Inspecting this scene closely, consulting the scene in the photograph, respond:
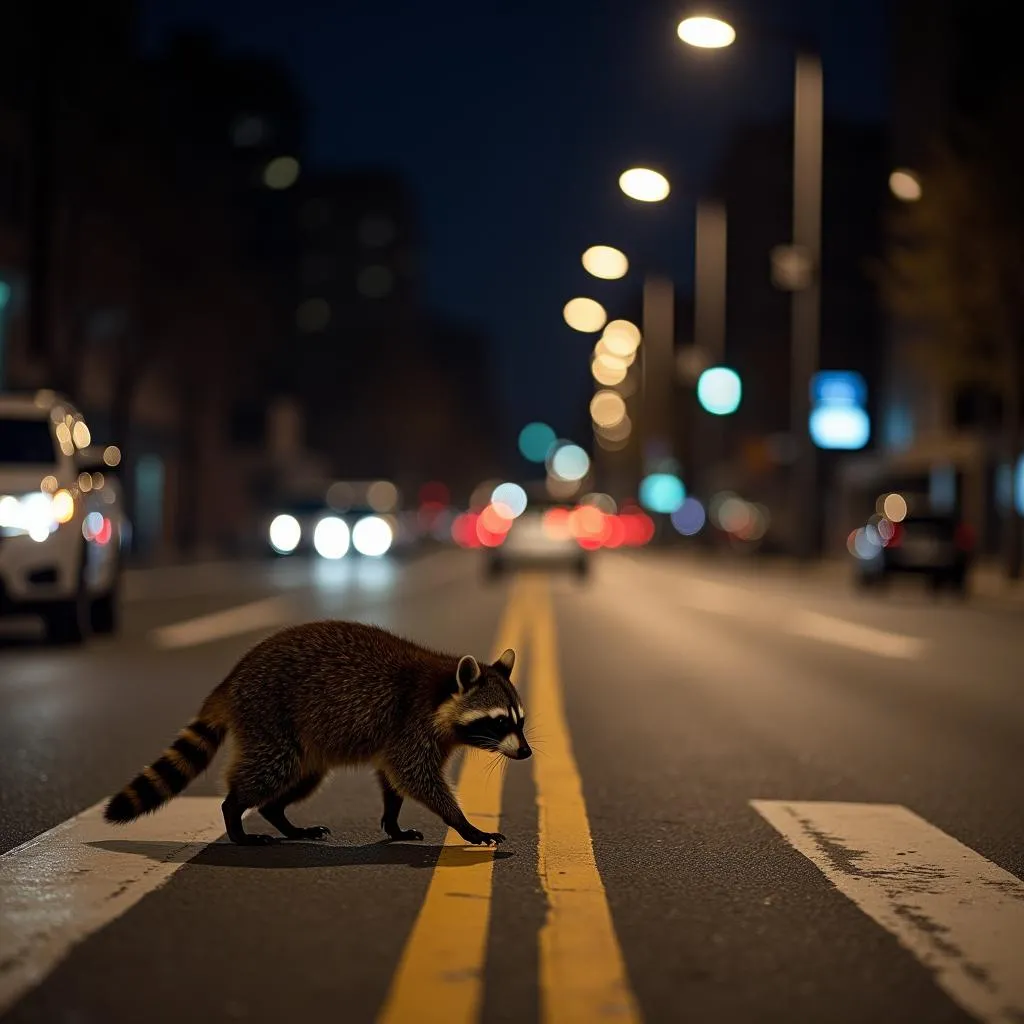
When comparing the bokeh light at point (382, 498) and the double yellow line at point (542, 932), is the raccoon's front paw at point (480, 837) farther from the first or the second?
the bokeh light at point (382, 498)

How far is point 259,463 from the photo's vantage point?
90000mm

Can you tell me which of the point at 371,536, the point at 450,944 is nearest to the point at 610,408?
the point at 371,536

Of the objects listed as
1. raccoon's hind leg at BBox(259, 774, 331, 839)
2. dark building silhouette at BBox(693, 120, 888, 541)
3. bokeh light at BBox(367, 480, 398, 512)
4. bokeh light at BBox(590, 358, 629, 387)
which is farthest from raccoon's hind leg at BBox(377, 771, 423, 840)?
dark building silhouette at BBox(693, 120, 888, 541)

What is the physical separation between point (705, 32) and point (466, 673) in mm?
17572

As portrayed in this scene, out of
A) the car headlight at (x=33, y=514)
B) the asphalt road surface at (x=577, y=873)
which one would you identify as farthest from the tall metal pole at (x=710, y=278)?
the asphalt road surface at (x=577, y=873)

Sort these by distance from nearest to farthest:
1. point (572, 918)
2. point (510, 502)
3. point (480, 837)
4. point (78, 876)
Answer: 1. point (572, 918)
2. point (78, 876)
3. point (480, 837)
4. point (510, 502)

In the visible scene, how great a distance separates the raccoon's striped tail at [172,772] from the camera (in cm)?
691

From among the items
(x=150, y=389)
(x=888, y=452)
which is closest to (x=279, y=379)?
(x=150, y=389)

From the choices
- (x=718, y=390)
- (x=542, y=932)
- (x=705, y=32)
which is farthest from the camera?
(x=718, y=390)

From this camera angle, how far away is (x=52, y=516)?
56.9ft

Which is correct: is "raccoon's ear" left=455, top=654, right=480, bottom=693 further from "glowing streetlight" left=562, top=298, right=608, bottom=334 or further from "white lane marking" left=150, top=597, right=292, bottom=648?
"glowing streetlight" left=562, top=298, right=608, bottom=334

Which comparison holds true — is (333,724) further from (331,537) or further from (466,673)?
(331,537)

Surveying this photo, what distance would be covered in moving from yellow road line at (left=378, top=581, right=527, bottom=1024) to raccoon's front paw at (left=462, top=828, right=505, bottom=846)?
5cm

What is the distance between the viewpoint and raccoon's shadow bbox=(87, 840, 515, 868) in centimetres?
707
